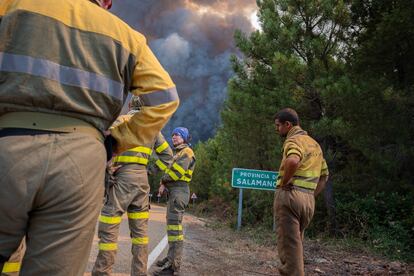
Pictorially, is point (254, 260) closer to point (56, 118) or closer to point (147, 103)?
point (147, 103)

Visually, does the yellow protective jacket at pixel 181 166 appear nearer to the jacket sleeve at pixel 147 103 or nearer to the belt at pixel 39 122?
the jacket sleeve at pixel 147 103

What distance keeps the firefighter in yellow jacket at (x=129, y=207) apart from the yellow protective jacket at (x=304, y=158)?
1598 mm

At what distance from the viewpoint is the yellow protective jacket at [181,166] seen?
6363mm

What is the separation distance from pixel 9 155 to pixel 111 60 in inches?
25.3

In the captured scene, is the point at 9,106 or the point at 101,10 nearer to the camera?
the point at 9,106

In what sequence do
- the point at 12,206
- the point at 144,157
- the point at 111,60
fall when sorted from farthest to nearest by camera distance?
the point at 144,157
the point at 111,60
the point at 12,206

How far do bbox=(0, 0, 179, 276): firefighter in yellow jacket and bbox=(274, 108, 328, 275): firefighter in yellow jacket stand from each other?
10.8 ft

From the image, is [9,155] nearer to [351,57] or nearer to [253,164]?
[351,57]

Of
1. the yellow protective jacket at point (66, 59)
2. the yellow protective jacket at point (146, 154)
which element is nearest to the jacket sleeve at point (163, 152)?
the yellow protective jacket at point (146, 154)

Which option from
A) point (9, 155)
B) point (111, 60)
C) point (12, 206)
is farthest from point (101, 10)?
point (12, 206)

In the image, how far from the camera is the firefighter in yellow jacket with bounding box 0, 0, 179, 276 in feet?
6.24

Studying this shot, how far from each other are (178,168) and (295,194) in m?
1.76

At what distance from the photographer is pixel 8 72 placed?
80.0 inches

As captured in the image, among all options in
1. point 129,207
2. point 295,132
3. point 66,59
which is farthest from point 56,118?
point 295,132
